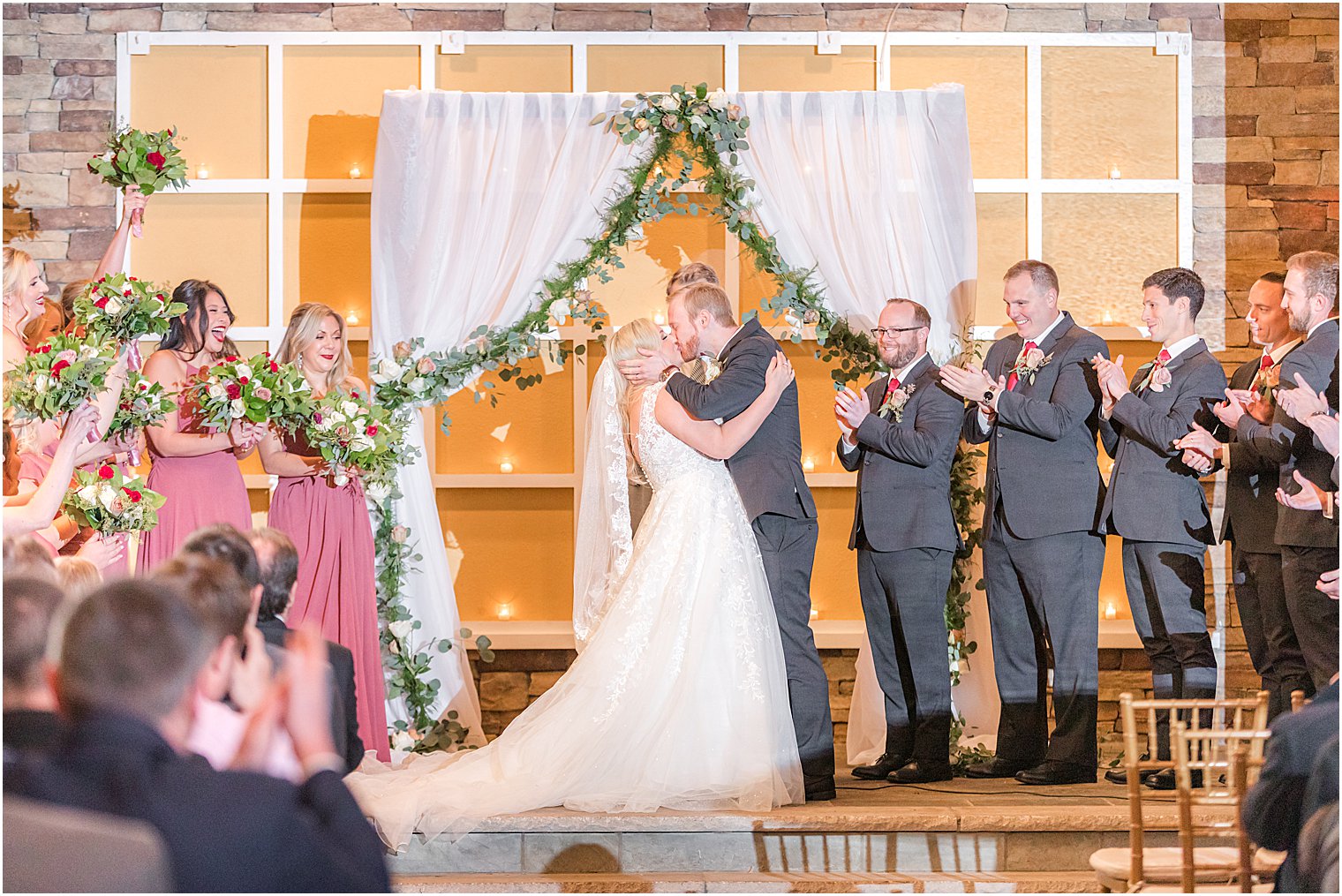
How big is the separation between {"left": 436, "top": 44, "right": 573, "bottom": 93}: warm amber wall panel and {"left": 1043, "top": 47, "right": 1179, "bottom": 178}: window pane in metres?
2.34

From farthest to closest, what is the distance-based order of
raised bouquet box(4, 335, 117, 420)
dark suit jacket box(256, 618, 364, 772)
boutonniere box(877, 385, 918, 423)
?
1. boutonniere box(877, 385, 918, 423)
2. raised bouquet box(4, 335, 117, 420)
3. dark suit jacket box(256, 618, 364, 772)

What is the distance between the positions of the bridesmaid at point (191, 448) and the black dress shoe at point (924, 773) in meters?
2.64

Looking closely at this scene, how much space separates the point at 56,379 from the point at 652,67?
3.34 metres

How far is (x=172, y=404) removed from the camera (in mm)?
4512

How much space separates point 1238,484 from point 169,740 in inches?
154

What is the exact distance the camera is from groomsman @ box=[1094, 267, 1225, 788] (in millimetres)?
4609

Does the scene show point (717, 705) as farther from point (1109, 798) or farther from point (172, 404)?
point (172, 404)

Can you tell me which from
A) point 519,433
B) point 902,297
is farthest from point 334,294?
point 902,297

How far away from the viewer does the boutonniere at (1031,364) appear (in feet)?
16.1

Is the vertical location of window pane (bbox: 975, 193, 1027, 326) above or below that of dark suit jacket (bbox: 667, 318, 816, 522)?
above

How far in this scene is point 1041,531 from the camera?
479 centimetres

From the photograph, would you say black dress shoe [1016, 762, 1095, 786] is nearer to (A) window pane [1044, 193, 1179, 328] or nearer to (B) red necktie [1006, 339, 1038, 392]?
(B) red necktie [1006, 339, 1038, 392]

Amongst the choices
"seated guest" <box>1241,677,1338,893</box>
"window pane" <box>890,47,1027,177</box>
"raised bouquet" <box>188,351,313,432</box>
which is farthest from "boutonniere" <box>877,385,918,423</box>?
"seated guest" <box>1241,677,1338,893</box>

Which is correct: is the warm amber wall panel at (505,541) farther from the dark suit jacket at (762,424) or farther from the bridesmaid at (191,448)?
the dark suit jacket at (762,424)
